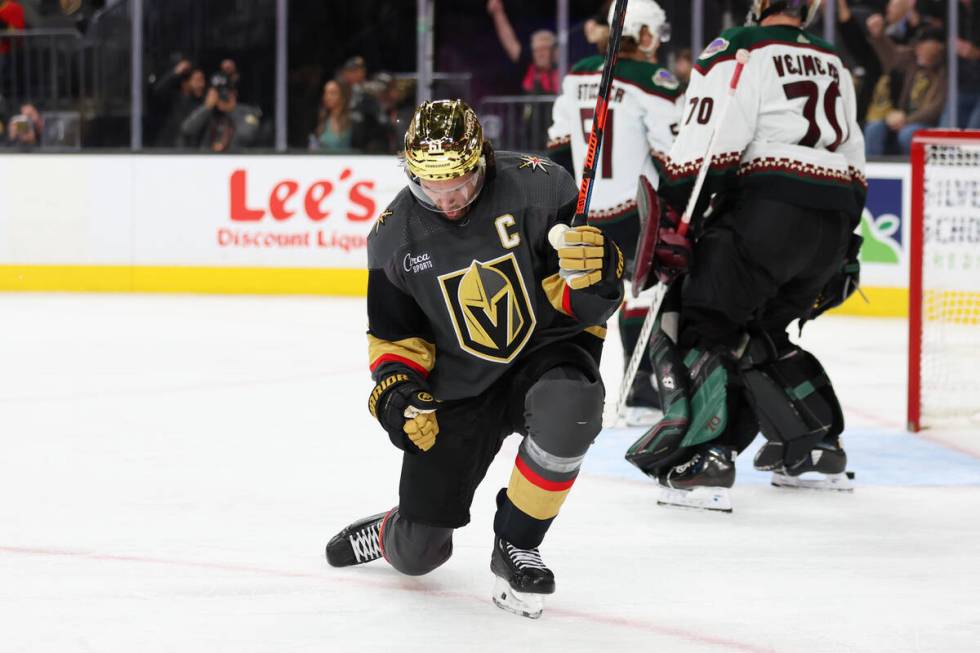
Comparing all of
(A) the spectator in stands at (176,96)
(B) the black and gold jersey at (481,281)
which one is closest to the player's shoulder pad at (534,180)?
(B) the black and gold jersey at (481,281)

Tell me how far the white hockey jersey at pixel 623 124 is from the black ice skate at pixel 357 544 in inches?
75.7

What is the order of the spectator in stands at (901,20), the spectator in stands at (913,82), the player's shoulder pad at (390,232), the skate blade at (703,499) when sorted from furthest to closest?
the spectator in stands at (901,20)
the spectator in stands at (913,82)
the skate blade at (703,499)
the player's shoulder pad at (390,232)

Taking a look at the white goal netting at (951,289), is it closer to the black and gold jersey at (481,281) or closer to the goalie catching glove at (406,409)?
the black and gold jersey at (481,281)

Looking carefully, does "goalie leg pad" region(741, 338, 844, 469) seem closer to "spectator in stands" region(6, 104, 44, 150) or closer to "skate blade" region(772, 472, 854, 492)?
"skate blade" region(772, 472, 854, 492)

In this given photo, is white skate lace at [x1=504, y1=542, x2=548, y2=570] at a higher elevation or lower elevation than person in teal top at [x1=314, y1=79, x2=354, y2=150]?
lower

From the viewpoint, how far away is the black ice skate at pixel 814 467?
3.44 meters

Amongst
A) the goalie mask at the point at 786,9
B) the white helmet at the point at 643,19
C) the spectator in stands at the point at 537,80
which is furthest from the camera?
the spectator in stands at the point at 537,80

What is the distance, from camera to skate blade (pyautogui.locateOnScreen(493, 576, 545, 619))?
2387mm

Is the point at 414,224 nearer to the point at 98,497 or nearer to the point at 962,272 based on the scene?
the point at 98,497

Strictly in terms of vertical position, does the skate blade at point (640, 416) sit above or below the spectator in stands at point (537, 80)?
below

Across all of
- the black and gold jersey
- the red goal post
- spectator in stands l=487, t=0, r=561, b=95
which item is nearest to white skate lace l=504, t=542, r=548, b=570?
the black and gold jersey

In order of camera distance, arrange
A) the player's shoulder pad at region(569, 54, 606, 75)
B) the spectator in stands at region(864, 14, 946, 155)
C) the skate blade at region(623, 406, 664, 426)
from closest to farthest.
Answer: the skate blade at region(623, 406, 664, 426) → the player's shoulder pad at region(569, 54, 606, 75) → the spectator in stands at region(864, 14, 946, 155)

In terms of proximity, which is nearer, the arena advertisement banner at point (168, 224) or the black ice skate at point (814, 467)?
the black ice skate at point (814, 467)

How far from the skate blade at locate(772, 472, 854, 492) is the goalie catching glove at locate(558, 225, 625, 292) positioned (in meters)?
1.44
